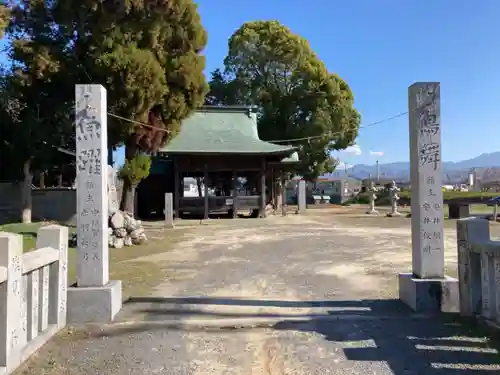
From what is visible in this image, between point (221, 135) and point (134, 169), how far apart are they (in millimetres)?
7160

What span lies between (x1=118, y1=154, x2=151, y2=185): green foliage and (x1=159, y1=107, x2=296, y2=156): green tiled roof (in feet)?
10.7

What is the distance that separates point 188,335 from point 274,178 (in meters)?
21.8

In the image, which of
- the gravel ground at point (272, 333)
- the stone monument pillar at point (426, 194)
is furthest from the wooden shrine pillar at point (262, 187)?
the stone monument pillar at point (426, 194)

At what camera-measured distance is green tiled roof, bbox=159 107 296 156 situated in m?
20.4

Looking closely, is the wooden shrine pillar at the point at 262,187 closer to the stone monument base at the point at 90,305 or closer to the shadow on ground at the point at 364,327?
the shadow on ground at the point at 364,327

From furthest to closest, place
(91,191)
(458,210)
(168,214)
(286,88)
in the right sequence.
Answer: (286,88) < (458,210) < (168,214) < (91,191)

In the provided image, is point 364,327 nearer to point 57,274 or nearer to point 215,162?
point 57,274

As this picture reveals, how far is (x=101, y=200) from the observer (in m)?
5.48

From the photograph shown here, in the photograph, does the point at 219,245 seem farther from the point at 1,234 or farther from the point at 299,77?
the point at 299,77

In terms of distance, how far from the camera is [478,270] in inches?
197

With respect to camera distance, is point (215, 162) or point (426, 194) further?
point (215, 162)

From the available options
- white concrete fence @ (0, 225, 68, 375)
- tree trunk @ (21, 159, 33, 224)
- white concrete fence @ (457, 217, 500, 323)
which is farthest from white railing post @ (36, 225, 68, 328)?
tree trunk @ (21, 159, 33, 224)

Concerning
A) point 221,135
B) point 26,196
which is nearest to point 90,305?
point 26,196

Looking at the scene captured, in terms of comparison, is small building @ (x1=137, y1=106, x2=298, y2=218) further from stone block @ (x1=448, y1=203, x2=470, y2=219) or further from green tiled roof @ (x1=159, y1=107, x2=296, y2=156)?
stone block @ (x1=448, y1=203, x2=470, y2=219)
